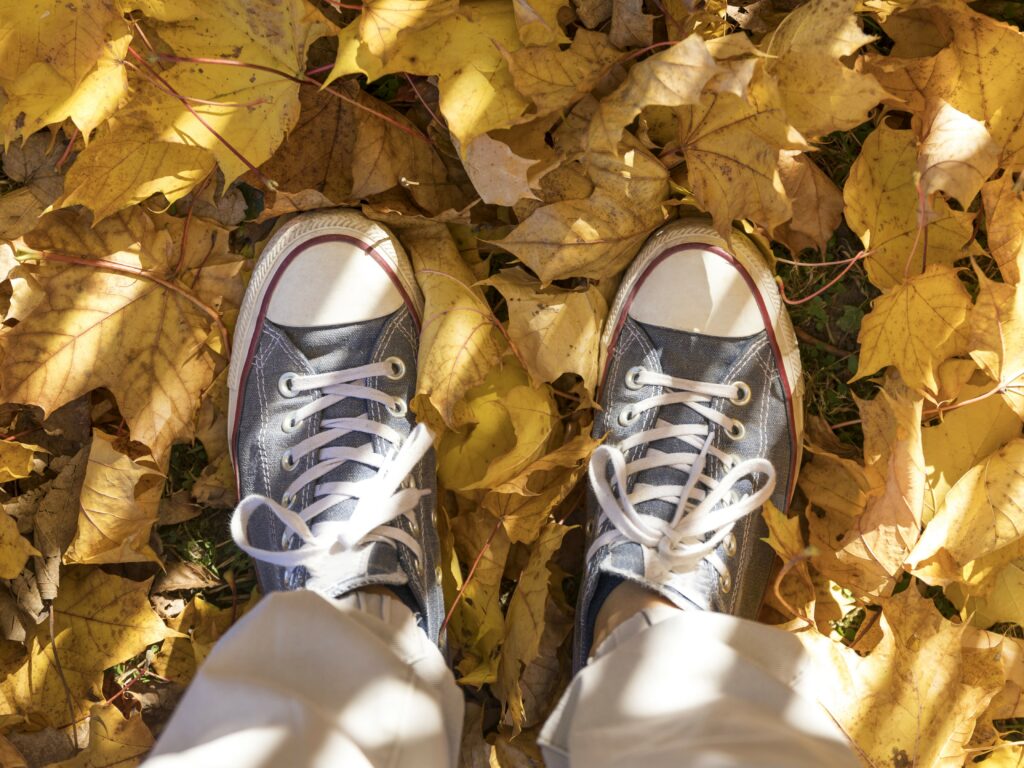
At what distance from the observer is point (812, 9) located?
0.98 metres

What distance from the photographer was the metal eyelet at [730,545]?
114cm

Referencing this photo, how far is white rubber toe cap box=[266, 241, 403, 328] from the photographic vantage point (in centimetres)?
116

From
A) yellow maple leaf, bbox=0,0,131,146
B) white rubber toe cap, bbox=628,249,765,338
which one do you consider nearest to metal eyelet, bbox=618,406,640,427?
white rubber toe cap, bbox=628,249,765,338

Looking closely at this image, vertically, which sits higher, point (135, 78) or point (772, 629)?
point (135, 78)

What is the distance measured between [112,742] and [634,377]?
2.95 ft

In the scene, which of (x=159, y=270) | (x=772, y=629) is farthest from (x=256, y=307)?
(x=772, y=629)

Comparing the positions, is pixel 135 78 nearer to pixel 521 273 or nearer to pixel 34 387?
pixel 34 387

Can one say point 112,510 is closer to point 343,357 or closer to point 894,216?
point 343,357

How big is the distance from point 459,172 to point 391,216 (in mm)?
117

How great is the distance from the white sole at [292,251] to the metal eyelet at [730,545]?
0.53m

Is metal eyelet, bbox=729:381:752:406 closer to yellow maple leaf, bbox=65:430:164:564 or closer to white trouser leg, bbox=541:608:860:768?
white trouser leg, bbox=541:608:860:768

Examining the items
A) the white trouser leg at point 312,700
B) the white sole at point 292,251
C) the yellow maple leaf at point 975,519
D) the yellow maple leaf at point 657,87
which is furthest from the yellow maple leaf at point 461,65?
the yellow maple leaf at point 975,519

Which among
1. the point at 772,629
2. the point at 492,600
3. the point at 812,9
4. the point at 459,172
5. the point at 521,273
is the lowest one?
the point at 492,600

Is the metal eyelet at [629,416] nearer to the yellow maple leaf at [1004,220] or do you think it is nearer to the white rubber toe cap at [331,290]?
the white rubber toe cap at [331,290]
